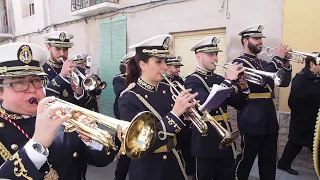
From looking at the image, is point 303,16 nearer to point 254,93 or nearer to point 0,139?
point 254,93

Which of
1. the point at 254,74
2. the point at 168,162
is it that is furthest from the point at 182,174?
the point at 254,74

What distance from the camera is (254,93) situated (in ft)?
13.5

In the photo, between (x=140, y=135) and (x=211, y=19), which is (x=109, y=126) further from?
(x=211, y=19)

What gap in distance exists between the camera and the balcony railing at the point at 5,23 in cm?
1598

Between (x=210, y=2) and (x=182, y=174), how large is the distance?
4870 millimetres

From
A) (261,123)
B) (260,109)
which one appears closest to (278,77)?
(260,109)

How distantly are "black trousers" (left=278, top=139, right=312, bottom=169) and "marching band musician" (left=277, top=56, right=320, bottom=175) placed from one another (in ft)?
0.12

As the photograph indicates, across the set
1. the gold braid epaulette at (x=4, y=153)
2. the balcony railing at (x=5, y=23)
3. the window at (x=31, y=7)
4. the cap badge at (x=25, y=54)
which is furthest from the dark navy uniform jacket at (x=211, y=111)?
the balcony railing at (x=5, y=23)

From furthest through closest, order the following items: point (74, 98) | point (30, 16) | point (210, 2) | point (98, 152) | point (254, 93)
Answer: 1. point (30, 16)
2. point (210, 2)
3. point (74, 98)
4. point (254, 93)
5. point (98, 152)

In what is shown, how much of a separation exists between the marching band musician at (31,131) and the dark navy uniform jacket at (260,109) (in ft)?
8.67

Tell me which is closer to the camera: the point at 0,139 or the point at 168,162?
the point at 0,139

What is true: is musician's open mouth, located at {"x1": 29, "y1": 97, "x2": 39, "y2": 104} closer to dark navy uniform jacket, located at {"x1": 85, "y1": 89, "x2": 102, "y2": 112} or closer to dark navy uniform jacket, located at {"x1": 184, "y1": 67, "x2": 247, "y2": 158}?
dark navy uniform jacket, located at {"x1": 184, "y1": 67, "x2": 247, "y2": 158}

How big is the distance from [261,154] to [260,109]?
65cm

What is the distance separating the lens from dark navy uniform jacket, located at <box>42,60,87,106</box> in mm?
3986
